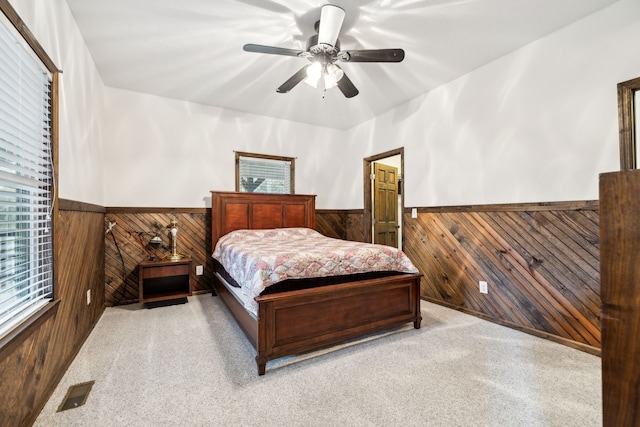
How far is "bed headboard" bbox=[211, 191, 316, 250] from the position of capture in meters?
3.75

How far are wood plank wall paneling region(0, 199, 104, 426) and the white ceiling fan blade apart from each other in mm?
2227

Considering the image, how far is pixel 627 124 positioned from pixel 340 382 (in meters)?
2.71

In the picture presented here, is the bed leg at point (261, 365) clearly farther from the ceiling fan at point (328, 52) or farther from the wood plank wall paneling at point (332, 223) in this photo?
the wood plank wall paneling at point (332, 223)

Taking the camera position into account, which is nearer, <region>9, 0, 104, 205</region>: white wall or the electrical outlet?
<region>9, 0, 104, 205</region>: white wall

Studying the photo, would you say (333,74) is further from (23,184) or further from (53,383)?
(53,383)

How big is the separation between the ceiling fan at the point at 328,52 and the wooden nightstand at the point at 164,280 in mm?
2372

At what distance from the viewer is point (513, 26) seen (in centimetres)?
232

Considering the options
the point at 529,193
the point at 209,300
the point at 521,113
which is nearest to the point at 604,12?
the point at 521,113

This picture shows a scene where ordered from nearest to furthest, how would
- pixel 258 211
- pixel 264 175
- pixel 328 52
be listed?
1. pixel 328 52
2. pixel 258 211
3. pixel 264 175

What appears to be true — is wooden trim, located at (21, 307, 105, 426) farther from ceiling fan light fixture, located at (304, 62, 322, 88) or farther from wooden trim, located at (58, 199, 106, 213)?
ceiling fan light fixture, located at (304, 62, 322, 88)

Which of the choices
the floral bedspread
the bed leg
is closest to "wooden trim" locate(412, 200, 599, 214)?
the floral bedspread

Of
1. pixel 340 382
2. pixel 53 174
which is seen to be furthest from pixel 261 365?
pixel 53 174

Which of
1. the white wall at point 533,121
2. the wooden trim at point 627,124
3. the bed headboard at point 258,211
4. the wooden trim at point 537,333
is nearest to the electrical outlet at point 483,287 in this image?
the wooden trim at point 537,333

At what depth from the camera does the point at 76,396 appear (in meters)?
1.65
